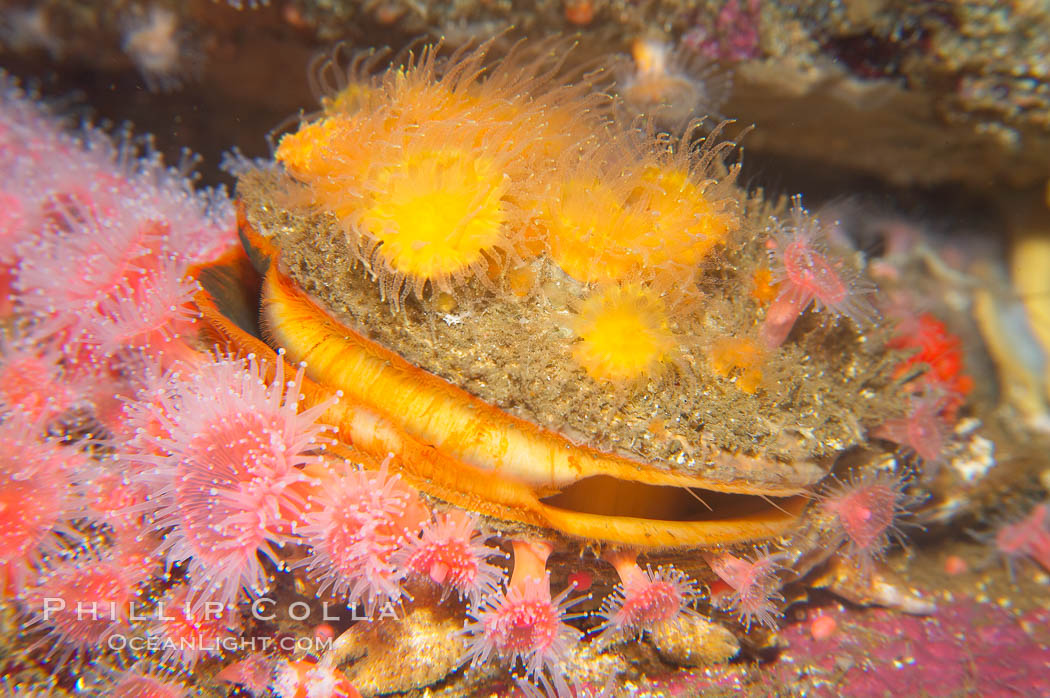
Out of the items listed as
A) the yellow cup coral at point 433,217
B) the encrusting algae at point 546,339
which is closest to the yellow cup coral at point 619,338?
the encrusting algae at point 546,339

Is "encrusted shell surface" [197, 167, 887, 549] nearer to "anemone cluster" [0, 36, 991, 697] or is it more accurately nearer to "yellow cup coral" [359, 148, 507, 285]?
"anemone cluster" [0, 36, 991, 697]

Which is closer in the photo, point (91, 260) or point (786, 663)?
point (91, 260)

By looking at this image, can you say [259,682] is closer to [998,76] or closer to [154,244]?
[154,244]

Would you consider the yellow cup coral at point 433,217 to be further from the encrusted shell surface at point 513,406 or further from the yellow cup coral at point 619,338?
the yellow cup coral at point 619,338

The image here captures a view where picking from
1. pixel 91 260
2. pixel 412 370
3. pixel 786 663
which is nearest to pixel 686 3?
pixel 412 370

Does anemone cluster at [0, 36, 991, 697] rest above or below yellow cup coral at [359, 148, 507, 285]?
below

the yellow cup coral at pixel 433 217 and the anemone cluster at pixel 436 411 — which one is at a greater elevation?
the yellow cup coral at pixel 433 217

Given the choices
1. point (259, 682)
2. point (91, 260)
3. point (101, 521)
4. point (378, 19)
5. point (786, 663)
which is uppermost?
point (378, 19)

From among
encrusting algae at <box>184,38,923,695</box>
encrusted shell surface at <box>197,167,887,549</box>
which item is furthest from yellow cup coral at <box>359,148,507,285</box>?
encrusted shell surface at <box>197,167,887,549</box>

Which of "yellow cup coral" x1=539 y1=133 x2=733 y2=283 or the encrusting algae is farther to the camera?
"yellow cup coral" x1=539 y1=133 x2=733 y2=283
